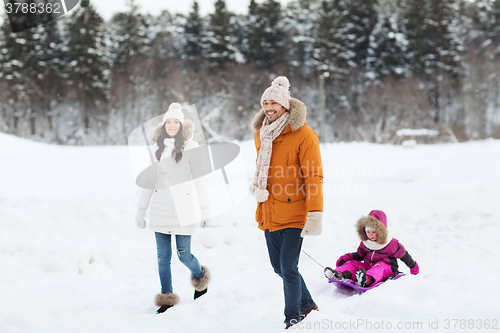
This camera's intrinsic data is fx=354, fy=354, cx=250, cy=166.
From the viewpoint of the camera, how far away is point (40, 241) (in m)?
4.70

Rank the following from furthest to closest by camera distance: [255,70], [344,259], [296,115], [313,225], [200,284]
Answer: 1. [255,70]
2. [344,259]
3. [200,284]
4. [296,115]
5. [313,225]

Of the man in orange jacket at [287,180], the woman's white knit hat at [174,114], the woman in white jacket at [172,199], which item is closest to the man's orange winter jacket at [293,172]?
the man in orange jacket at [287,180]

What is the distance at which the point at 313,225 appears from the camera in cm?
259

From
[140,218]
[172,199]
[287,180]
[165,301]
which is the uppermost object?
[287,180]

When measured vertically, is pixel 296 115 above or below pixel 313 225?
above

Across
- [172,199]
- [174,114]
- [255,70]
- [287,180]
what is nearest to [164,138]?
[174,114]

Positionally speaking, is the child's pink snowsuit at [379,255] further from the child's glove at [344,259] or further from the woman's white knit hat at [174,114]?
the woman's white knit hat at [174,114]

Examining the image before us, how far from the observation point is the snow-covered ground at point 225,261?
9.44 ft

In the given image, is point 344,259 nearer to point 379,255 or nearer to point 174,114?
point 379,255

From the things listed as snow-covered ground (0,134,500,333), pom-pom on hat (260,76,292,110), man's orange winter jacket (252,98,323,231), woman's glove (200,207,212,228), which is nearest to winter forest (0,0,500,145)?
snow-covered ground (0,134,500,333)

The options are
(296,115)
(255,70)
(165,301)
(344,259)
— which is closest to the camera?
(296,115)

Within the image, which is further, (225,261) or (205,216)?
(225,261)

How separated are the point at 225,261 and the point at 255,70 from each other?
93.1 ft

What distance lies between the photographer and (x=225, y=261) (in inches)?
205
